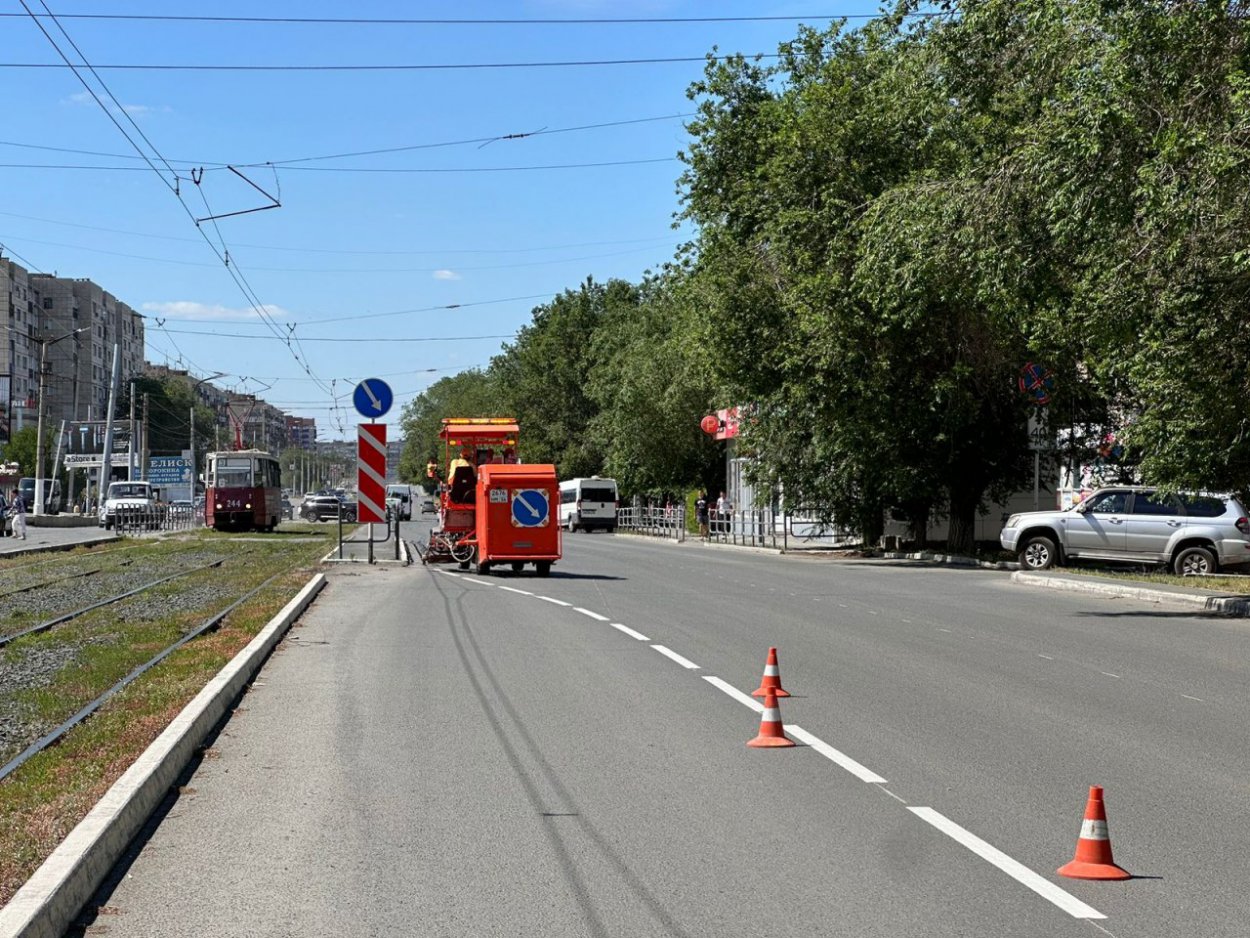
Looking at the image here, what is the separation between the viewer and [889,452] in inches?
1426

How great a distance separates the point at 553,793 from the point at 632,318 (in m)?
86.2

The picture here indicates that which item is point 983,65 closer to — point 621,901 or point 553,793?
point 553,793

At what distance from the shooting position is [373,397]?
27.0 metres

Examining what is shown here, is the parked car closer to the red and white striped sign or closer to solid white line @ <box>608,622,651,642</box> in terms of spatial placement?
the red and white striped sign

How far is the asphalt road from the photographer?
18.3 ft

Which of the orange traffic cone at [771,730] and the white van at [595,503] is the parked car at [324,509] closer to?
the white van at [595,503]

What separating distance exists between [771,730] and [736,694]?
7.06 ft

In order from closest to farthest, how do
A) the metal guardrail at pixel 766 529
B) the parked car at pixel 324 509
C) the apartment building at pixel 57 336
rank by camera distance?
the metal guardrail at pixel 766 529
the parked car at pixel 324 509
the apartment building at pixel 57 336

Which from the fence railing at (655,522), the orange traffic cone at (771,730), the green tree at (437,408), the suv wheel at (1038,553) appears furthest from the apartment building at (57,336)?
the orange traffic cone at (771,730)

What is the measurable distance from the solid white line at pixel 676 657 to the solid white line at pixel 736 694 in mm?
633

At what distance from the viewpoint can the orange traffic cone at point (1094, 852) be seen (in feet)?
19.5

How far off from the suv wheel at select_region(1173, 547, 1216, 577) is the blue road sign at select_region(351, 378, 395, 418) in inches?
602

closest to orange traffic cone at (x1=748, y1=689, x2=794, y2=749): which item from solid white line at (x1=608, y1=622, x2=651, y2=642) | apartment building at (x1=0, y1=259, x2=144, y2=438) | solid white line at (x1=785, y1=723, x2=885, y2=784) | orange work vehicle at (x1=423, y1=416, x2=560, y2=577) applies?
solid white line at (x1=785, y1=723, x2=885, y2=784)

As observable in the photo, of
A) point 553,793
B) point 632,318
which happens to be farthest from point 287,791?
point 632,318
